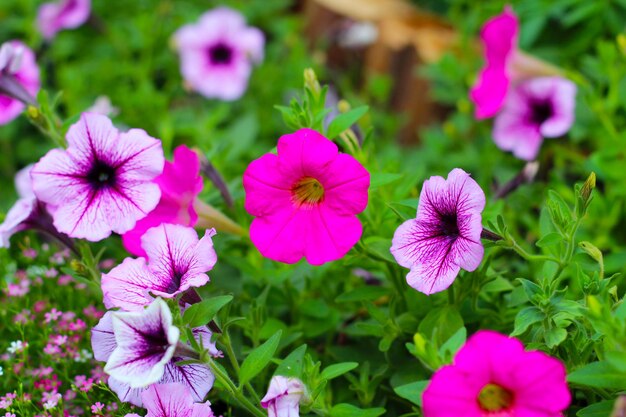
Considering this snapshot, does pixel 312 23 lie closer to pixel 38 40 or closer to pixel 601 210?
pixel 38 40

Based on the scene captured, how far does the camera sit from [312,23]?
104 inches

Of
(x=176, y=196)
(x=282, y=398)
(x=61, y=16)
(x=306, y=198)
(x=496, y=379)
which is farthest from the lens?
(x=61, y=16)

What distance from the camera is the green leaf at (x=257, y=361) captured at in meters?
0.90

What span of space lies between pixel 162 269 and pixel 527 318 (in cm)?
42

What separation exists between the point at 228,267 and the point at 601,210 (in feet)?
2.49

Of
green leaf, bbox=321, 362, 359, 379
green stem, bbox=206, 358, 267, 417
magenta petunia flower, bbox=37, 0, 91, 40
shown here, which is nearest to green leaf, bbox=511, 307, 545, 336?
green leaf, bbox=321, 362, 359, 379

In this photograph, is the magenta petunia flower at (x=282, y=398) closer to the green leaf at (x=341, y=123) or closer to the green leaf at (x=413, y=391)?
the green leaf at (x=413, y=391)

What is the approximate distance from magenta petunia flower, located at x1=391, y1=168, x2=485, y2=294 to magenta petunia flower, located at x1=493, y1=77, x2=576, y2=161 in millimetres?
790

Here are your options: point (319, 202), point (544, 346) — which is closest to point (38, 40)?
point (319, 202)

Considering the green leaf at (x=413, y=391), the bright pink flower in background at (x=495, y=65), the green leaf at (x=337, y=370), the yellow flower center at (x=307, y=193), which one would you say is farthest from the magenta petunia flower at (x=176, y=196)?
the bright pink flower in background at (x=495, y=65)

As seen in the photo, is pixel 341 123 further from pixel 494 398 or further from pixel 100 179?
pixel 494 398

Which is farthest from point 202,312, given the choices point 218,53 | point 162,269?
point 218,53

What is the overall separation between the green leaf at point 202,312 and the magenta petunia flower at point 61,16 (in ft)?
5.00

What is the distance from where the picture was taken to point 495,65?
1.63 m
